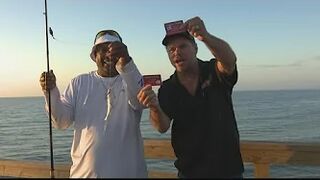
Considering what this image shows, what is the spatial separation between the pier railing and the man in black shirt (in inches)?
31.8

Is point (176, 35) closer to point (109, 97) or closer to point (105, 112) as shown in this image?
point (109, 97)

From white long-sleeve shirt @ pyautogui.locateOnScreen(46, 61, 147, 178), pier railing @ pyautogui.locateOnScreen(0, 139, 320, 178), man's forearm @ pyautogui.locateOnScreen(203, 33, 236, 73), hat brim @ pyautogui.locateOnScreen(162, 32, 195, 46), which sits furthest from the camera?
pier railing @ pyautogui.locateOnScreen(0, 139, 320, 178)

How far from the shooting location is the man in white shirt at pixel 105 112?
12.6ft

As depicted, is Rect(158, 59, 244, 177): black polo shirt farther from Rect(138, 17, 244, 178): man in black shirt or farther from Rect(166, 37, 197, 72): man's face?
Rect(166, 37, 197, 72): man's face

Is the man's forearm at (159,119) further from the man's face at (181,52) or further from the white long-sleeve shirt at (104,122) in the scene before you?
the man's face at (181,52)

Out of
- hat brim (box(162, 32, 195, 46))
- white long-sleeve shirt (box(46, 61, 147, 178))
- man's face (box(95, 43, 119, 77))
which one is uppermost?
hat brim (box(162, 32, 195, 46))

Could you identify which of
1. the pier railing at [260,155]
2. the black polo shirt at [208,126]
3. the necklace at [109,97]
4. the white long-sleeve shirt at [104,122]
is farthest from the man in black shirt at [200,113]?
the pier railing at [260,155]

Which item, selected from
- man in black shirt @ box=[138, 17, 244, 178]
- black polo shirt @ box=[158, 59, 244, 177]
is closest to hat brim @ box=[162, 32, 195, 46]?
man in black shirt @ box=[138, 17, 244, 178]

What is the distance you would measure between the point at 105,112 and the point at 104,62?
0.46 m

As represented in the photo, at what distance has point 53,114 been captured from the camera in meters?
4.05

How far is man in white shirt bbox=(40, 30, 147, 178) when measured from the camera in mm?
3832

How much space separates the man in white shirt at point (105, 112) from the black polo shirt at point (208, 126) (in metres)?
0.37

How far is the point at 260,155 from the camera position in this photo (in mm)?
4730

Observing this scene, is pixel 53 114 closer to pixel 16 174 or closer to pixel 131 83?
pixel 131 83
